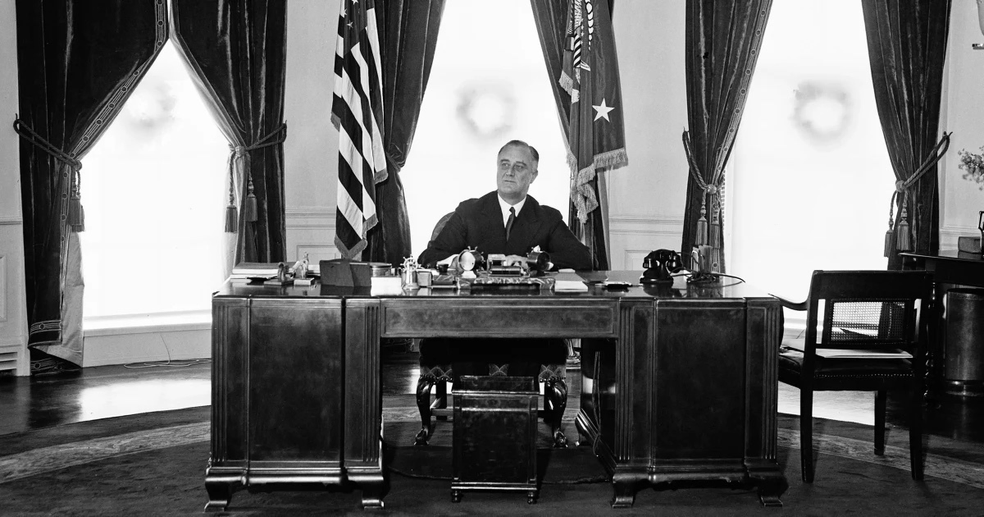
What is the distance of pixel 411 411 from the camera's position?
5.34m

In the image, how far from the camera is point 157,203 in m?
6.83

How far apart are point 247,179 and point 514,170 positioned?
2.40m

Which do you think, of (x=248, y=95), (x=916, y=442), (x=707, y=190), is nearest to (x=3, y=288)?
(x=248, y=95)

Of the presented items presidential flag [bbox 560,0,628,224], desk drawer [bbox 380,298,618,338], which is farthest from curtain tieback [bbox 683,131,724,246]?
desk drawer [bbox 380,298,618,338]

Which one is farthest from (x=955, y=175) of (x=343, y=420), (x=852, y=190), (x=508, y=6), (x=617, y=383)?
(x=343, y=420)

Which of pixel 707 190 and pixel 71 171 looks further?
pixel 707 190

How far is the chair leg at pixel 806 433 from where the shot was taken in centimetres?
403

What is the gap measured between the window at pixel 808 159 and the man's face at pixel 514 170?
2.55 meters

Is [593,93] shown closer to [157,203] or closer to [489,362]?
[489,362]

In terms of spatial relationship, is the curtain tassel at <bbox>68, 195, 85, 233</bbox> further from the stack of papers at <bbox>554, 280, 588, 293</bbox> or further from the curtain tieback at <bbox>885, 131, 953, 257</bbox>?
the curtain tieback at <bbox>885, 131, 953, 257</bbox>

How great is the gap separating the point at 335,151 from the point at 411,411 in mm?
2445

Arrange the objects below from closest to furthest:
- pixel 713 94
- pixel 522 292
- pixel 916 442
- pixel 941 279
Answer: pixel 522 292
pixel 916 442
pixel 941 279
pixel 713 94

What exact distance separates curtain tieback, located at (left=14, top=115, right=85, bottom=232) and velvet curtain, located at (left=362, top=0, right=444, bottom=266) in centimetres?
185

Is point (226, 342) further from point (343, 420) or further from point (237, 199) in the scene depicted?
point (237, 199)
